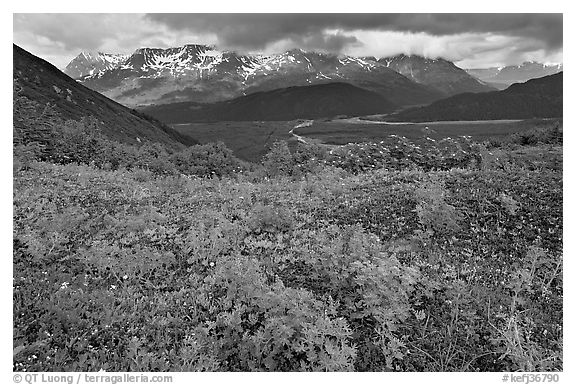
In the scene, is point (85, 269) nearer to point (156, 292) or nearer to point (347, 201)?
point (156, 292)

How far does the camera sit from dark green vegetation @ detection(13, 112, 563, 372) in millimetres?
5492

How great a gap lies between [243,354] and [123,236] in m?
4.60

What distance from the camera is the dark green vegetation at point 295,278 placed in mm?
5492

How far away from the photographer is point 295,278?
23.4 feet
